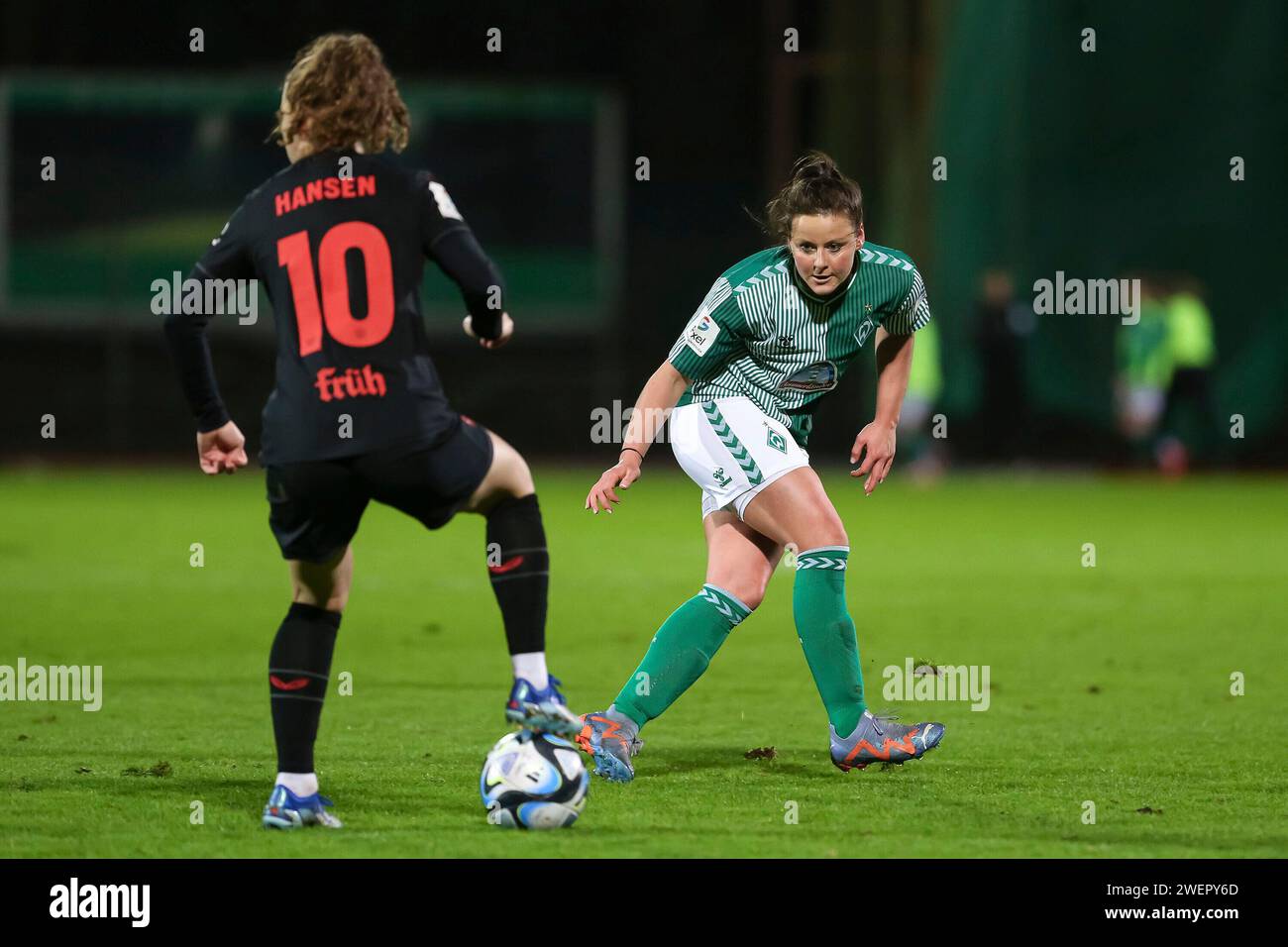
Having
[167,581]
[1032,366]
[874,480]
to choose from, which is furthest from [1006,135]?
[874,480]

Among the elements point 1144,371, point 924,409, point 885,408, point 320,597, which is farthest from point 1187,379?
point 320,597

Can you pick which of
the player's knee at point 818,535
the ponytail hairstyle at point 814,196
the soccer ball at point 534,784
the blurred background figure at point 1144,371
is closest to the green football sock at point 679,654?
the player's knee at point 818,535

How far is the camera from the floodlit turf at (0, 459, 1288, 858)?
5215 mm

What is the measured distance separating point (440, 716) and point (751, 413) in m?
1.89

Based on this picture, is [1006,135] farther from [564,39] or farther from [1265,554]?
[1265,554]

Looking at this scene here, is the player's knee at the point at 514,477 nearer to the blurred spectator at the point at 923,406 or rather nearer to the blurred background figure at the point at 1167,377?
the blurred spectator at the point at 923,406

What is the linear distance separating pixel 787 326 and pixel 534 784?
169cm

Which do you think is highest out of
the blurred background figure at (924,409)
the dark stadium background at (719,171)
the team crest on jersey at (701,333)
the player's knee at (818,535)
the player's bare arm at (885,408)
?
the dark stadium background at (719,171)

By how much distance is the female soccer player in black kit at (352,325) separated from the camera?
16.0ft

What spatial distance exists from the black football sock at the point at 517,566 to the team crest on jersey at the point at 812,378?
1298mm

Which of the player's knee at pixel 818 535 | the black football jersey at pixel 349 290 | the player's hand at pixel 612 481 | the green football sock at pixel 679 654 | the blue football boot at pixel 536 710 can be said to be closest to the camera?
the black football jersey at pixel 349 290

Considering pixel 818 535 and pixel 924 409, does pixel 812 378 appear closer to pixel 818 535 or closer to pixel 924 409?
pixel 818 535

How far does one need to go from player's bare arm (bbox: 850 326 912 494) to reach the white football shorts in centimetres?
20

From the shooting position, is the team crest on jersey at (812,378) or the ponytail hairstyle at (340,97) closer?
the ponytail hairstyle at (340,97)
